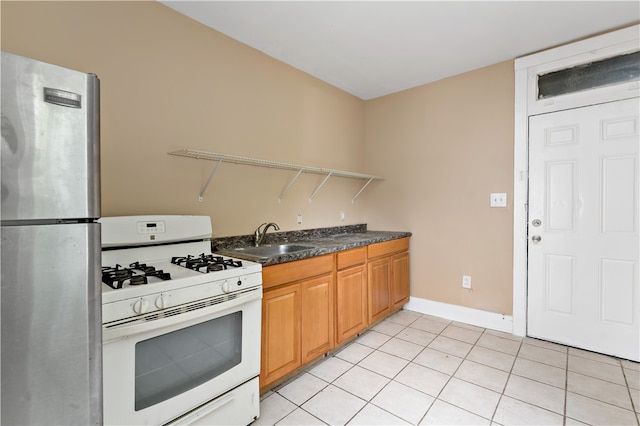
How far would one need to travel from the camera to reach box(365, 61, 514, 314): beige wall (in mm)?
2852

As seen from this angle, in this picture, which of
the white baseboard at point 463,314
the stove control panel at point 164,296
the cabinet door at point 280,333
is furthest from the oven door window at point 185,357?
the white baseboard at point 463,314

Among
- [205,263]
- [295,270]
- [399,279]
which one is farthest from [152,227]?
[399,279]

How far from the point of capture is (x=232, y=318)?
62.1 inches

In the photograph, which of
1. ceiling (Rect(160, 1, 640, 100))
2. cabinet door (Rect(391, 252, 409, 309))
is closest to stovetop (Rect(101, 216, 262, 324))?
ceiling (Rect(160, 1, 640, 100))

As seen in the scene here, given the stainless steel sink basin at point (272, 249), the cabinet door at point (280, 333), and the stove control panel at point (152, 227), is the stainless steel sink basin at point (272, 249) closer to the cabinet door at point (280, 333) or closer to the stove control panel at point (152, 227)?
the cabinet door at point (280, 333)

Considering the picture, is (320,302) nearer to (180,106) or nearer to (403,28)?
(180,106)

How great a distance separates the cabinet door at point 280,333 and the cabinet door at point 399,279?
140 cm

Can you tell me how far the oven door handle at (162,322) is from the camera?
110cm

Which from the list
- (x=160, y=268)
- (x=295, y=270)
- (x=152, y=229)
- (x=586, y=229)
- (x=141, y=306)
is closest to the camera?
(x=141, y=306)

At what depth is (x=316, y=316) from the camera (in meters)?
2.16

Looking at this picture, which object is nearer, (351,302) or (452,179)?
(351,302)

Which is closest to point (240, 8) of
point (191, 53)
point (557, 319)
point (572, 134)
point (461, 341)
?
point (191, 53)

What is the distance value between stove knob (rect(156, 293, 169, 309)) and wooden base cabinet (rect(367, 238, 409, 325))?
1.81 m

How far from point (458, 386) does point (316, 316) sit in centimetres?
104
